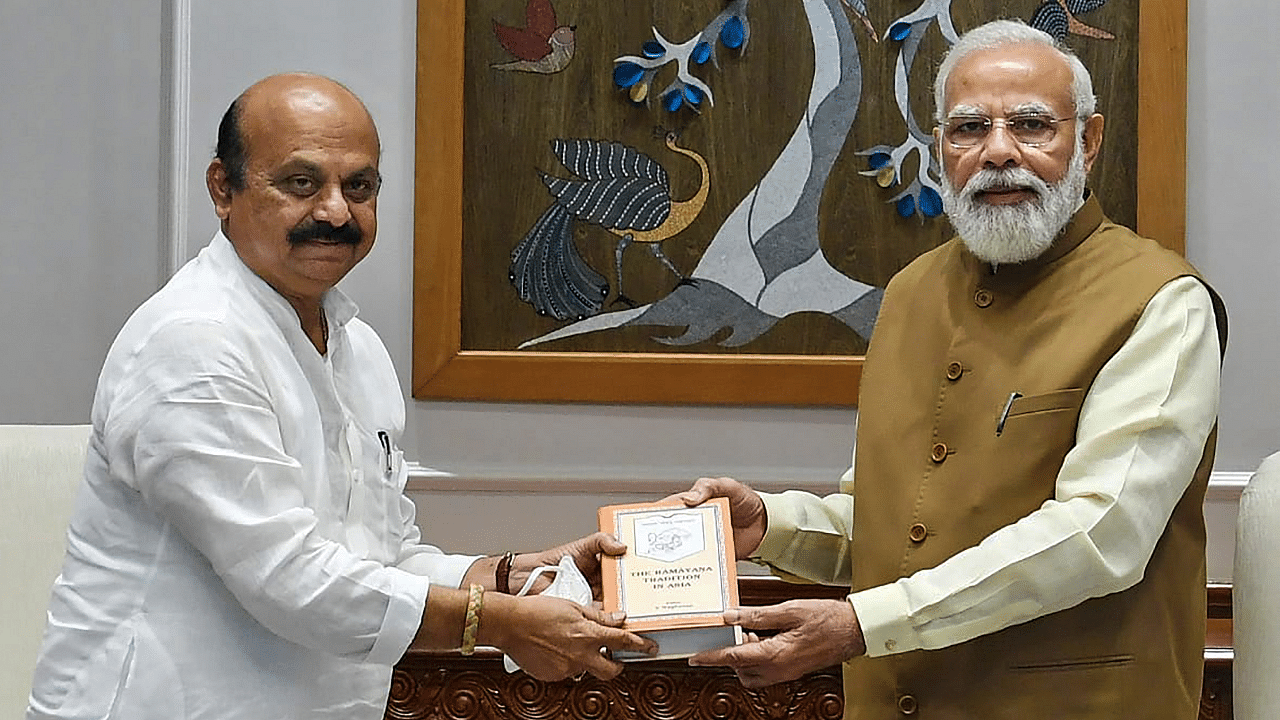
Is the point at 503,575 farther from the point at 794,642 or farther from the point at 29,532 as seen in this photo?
the point at 29,532

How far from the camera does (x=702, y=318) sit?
3244 mm

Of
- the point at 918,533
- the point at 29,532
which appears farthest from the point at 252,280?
the point at 918,533

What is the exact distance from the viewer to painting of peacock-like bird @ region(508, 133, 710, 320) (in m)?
3.24

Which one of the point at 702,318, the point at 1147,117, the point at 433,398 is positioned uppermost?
the point at 1147,117

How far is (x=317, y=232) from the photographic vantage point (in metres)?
2.06

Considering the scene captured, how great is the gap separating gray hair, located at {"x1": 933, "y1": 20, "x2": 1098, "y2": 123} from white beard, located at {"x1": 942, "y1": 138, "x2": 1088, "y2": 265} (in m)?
0.07

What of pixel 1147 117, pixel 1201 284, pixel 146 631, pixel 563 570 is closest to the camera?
pixel 146 631

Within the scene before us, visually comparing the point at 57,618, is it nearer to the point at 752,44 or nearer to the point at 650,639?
the point at 650,639

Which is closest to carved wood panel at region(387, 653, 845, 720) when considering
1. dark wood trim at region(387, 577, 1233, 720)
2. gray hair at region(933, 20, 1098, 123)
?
dark wood trim at region(387, 577, 1233, 720)

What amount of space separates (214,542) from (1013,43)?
146cm

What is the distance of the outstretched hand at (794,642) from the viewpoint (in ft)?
7.04

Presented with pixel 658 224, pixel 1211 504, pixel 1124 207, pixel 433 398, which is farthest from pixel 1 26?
pixel 1211 504

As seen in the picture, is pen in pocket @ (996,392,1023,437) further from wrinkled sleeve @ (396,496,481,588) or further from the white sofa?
the white sofa

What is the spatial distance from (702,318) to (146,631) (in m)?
1.62
